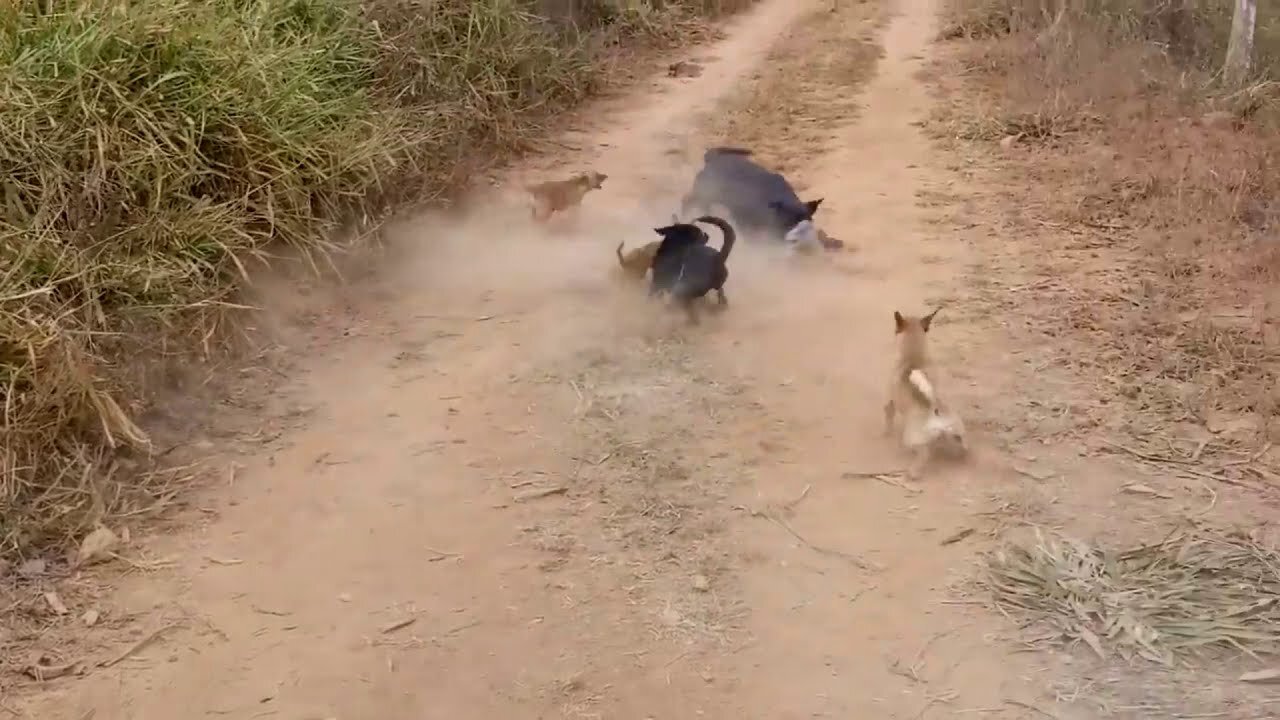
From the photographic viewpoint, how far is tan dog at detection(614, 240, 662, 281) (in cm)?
480

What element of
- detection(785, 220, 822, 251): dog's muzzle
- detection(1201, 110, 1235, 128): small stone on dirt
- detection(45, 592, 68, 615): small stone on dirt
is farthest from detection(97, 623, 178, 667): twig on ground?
detection(1201, 110, 1235, 128): small stone on dirt

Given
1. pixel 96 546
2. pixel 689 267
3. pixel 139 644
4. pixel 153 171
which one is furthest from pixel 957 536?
pixel 153 171

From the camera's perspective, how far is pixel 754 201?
17.1 ft

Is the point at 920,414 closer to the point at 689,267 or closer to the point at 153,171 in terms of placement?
the point at 689,267

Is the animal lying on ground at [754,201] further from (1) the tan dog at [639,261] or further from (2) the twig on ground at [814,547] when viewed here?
(2) the twig on ground at [814,547]

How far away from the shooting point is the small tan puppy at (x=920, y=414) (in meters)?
3.48

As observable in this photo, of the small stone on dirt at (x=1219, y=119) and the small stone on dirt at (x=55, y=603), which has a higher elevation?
the small stone on dirt at (x=1219, y=119)

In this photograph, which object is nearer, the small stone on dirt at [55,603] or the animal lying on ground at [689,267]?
the small stone on dirt at [55,603]

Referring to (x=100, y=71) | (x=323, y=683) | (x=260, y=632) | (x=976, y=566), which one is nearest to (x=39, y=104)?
(x=100, y=71)

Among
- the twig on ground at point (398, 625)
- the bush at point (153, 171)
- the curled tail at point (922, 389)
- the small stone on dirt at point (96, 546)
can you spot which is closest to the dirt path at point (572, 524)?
the twig on ground at point (398, 625)

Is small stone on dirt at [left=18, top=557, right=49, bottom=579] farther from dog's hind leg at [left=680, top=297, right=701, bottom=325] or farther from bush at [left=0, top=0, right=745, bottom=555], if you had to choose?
dog's hind leg at [left=680, top=297, right=701, bottom=325]

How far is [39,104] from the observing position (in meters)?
4.29

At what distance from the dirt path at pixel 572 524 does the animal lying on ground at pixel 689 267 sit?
13cm

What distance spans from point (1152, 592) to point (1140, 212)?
3.02m
